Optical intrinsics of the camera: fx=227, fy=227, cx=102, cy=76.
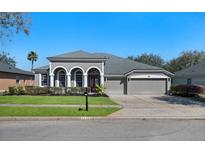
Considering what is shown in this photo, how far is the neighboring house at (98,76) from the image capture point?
25.8 metres

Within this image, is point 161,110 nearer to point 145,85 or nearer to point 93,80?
point 145,85

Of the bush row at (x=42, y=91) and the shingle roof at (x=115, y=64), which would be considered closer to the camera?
Answer: the bush row at (x=42, y=91)

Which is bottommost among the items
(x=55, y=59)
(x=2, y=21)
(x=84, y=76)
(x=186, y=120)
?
(x=186, y=120)

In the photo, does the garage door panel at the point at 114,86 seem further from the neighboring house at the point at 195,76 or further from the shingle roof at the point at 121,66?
the neighboring house at the point at 195,76

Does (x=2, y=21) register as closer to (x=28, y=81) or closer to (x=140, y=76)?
(x=140, y=76)

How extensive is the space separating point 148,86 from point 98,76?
618 centimetres

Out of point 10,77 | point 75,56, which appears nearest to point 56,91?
point 75,56

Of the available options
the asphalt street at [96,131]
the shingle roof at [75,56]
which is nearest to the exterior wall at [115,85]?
the shingle roof at [75,56]

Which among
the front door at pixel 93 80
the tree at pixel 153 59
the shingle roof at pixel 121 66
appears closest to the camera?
the front door at pixel 93 80

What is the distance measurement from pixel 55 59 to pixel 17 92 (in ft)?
17.9

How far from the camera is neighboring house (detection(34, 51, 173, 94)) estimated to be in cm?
2583

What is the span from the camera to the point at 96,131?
24.8 ft

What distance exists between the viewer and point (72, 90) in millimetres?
23656
